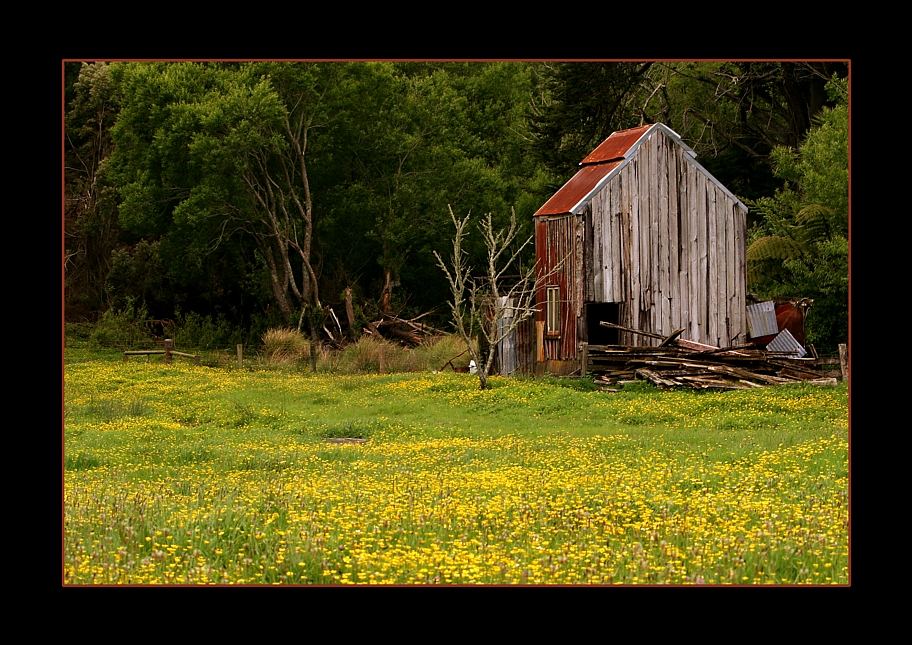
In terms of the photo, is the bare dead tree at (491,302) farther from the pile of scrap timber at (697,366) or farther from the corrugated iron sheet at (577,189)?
the pile of scrap timber at (697,366)

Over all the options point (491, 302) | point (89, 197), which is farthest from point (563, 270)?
point (89, 197)

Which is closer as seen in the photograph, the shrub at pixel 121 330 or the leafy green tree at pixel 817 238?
the leafy green tree at pixel 817 238

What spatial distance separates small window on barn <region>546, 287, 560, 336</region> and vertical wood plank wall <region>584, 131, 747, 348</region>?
0.69m

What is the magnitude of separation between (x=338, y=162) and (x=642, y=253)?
68.9 feet

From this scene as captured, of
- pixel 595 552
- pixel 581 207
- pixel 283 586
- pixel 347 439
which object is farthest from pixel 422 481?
pixel 581 207

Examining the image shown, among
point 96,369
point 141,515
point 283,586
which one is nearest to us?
point 283,586

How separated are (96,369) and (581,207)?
56.9ft

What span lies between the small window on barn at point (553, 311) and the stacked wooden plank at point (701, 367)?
300cm

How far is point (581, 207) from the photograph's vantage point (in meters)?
36.2

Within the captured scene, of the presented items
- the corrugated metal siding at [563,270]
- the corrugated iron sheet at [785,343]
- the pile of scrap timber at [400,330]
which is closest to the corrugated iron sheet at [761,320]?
the corrugated iron sheet at [785,343]

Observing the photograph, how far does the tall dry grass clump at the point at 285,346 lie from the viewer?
44.7m

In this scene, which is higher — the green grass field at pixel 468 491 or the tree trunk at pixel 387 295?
the tree trunk at pixel 387 295

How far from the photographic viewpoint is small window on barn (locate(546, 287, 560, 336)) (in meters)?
37.5
